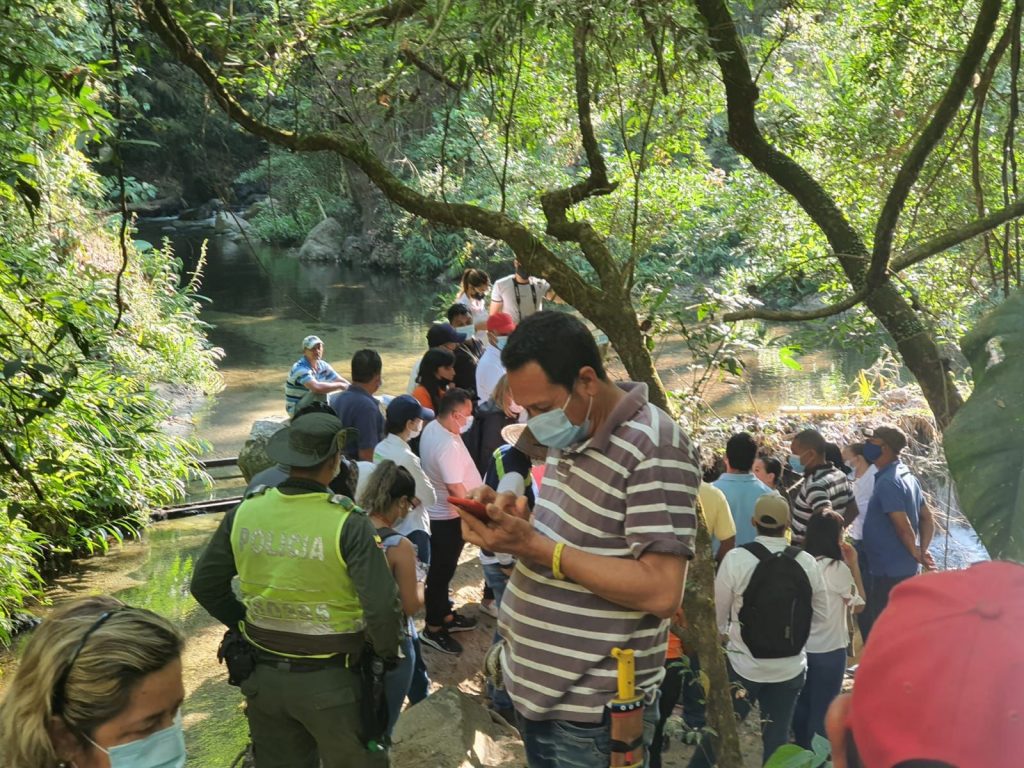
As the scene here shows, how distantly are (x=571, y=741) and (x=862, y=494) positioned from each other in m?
4.02

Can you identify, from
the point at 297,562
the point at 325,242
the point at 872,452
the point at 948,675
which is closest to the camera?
the point at 948,675

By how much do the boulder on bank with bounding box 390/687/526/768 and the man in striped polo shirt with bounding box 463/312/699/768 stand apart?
1.85 meters

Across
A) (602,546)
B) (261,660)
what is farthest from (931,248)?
(261,660)

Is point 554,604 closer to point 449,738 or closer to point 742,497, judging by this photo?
point 449,738

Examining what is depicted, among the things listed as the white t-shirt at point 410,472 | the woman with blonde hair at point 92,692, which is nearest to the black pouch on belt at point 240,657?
the woman with blonde hair at point 92,692

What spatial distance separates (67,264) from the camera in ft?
31.1

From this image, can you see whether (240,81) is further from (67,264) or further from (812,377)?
(812,377)

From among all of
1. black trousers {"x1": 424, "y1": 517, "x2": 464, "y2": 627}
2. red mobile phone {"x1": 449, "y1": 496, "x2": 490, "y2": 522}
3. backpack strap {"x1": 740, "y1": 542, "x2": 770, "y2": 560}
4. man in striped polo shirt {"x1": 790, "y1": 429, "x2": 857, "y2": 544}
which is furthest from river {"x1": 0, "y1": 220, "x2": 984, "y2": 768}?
backpack strap {"x1": 740, "y1": 542, "x2": 770, "y2": 560}

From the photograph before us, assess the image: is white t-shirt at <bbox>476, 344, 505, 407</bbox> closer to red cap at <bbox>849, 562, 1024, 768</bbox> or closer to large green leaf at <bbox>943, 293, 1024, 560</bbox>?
large green leaf at <bbox>943, 293, 1024, 560</bbox>

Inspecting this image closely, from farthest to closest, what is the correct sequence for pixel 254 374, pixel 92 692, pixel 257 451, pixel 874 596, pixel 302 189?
pixel 302 189 → pixel 254 374 → pixel 257 451 → pixel 874 596 → pixel 92 692

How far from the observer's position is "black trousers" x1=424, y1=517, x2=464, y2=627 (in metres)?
5.77

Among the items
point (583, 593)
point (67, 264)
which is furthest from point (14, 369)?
point (67, 264)

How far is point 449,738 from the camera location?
4.48m

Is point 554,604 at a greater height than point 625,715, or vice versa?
point 554,604
